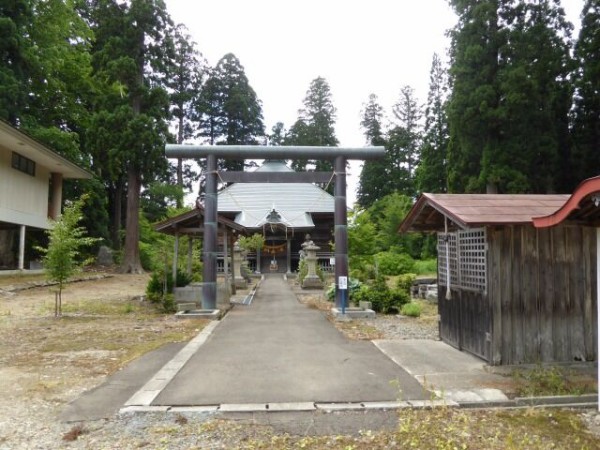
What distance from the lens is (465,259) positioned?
7.55 m

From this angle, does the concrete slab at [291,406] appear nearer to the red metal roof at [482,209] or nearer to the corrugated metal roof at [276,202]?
the red metal roof at [482,209]

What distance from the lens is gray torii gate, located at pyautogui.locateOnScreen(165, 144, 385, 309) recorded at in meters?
12.3

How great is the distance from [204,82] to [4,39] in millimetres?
25031

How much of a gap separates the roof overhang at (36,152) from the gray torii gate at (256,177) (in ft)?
34.8

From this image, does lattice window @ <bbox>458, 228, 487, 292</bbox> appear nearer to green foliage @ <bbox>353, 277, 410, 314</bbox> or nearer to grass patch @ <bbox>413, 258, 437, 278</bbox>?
green foliage @ <bbox>353, 277, 410, 314</bbox>

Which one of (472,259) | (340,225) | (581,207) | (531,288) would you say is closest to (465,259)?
(472,259)

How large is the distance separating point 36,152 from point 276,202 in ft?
59.6

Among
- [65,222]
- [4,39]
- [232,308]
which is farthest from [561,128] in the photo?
[4,39]

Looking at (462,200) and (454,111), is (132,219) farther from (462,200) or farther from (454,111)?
(462,200)

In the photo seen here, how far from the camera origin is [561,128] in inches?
858

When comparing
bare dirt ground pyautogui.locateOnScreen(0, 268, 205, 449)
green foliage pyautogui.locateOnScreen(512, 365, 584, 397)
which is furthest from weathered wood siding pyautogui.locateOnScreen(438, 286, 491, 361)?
bare dirt ground pyautogui.locateOnScreen(0, 268, 205, 449)

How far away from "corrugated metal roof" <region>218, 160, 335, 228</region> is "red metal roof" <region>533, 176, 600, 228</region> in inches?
1029

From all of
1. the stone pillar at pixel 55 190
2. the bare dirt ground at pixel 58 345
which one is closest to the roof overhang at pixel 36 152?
the stone pillar at pixel 55 190

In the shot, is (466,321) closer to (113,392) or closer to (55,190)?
(113,392)
